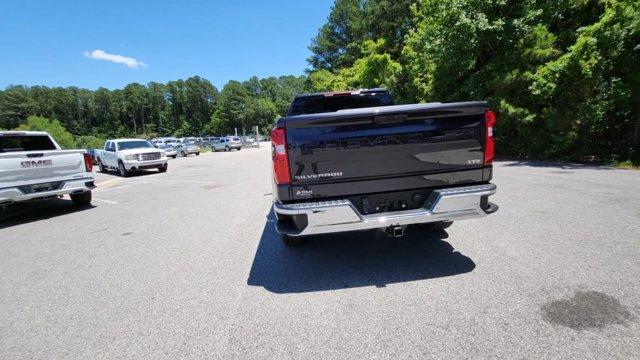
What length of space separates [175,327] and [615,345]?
3318 millimetres

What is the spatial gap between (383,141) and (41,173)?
25.1 feet

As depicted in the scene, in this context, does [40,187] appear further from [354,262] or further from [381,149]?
[381,149]

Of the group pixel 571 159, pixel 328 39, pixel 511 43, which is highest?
pixel 328 39

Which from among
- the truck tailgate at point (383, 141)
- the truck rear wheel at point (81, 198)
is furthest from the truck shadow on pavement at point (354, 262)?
the truck rear wheel at point (81, 198)

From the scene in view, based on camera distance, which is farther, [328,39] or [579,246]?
[328,39]

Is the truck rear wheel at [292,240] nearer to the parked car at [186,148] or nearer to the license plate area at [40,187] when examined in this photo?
the license plate area at [40,187]

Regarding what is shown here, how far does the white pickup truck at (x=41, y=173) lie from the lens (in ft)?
22.2

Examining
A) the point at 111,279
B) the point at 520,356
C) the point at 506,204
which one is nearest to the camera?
the point at 520,356

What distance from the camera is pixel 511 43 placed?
1341 cm

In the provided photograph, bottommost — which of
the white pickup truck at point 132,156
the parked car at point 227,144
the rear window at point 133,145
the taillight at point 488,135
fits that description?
the parked car at point 227,144

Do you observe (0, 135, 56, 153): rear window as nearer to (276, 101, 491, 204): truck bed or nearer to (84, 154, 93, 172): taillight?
(84, 154, 93, 172): taillight

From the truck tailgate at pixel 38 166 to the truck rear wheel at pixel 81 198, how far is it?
1001 mm

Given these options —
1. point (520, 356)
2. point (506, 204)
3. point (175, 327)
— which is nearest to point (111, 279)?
point (175, 327)

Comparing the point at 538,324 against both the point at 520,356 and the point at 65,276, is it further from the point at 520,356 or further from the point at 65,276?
the point at 65,276
